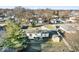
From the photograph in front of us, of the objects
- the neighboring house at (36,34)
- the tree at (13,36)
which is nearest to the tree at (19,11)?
the tree at (13,36)

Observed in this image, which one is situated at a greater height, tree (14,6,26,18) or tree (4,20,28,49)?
tree (14,6,26,18)

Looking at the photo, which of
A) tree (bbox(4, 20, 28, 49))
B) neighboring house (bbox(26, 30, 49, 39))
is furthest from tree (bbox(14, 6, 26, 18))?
neighboring house (bbox(26, 30, 49, 39))

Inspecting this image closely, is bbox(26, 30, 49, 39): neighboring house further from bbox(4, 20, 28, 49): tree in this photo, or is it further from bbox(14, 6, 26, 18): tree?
bbox(14, 6, 26, 18): tree

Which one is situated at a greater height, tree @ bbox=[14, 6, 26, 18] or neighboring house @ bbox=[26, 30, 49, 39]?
tree @ bbox=[14, 6, 26, 18]

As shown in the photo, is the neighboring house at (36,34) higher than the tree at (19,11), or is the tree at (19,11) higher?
the tree at (19,11)

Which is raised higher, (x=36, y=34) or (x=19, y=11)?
(x=19, y=11)

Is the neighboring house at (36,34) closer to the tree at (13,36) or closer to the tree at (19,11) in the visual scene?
the tree at (13,36)

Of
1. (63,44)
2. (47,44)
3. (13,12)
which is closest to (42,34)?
(47,44)

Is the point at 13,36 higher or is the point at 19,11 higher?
the point at 19,11
